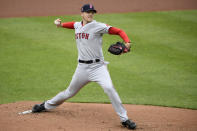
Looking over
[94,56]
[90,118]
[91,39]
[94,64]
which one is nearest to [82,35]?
[91,39]

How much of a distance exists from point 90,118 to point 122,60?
3.70 m

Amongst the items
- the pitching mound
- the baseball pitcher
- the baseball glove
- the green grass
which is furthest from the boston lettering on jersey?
the green grass

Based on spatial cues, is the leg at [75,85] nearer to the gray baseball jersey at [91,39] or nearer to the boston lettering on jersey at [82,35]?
the gray baseball jersey at [91,39]

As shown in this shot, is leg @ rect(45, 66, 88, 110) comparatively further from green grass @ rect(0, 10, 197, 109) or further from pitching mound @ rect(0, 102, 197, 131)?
green grass @ rect(0, 10, 197, 109)

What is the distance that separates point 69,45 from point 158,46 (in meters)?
2.62

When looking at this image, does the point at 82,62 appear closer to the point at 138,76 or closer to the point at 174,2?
the point at 138,76

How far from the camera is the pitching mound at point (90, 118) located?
5184 mm

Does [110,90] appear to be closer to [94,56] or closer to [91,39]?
[94,56]

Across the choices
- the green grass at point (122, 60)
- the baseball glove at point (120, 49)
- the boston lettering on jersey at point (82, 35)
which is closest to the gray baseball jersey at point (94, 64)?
the boston lettering on jersey at point (82, 35)

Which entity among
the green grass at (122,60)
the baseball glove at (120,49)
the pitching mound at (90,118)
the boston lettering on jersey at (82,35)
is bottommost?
the pitching mound at (90,118)

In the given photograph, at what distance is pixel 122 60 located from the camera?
9211mm

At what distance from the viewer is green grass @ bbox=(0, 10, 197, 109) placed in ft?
23.7

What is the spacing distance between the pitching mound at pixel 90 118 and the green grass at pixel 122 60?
18.2 inches

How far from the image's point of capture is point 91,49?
527cm
